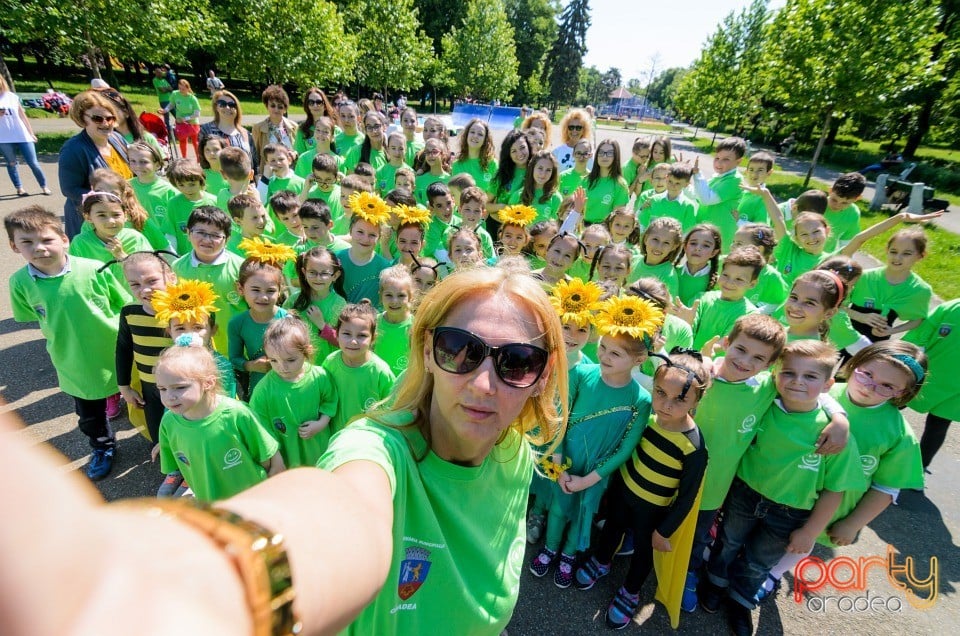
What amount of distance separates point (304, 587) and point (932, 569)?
4.62 meters

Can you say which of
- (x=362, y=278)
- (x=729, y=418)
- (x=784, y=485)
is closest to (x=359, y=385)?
(x=362, y=278)

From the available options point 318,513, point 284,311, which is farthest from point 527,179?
point 318,513

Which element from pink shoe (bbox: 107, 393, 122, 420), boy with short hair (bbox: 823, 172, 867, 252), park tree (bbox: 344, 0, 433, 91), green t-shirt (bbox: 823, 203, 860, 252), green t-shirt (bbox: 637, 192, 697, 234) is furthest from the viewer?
park tree (bbox: 344, 0, 433, 91)

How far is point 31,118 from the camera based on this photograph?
Result: 16.2m

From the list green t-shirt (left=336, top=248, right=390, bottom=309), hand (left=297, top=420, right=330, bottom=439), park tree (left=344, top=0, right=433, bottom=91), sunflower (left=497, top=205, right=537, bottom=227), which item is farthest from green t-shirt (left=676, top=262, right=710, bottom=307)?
park tree (left=344, top=0, right=433, bottom=91)

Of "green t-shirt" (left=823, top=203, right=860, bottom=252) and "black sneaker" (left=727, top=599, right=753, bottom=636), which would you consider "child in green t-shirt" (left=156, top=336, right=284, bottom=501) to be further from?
"green t-shirt" (left=823, top=203, right=860, bottom=252)

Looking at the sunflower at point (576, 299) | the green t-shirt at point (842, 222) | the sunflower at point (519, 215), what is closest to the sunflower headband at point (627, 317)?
the sunflower at point (576, 299)

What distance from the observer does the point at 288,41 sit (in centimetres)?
1788

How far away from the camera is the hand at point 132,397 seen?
343 cm

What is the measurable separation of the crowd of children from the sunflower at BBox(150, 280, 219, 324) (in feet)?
0.04

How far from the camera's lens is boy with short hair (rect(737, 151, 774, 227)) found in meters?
5.93

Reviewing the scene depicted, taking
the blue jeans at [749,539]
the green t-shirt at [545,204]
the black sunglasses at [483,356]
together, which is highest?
the black sunglasses at [483,356]

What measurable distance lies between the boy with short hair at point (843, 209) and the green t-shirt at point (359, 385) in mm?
5584

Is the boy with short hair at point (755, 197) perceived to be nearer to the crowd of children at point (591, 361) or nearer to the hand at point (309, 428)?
the crowd of children at point (591, 361)
